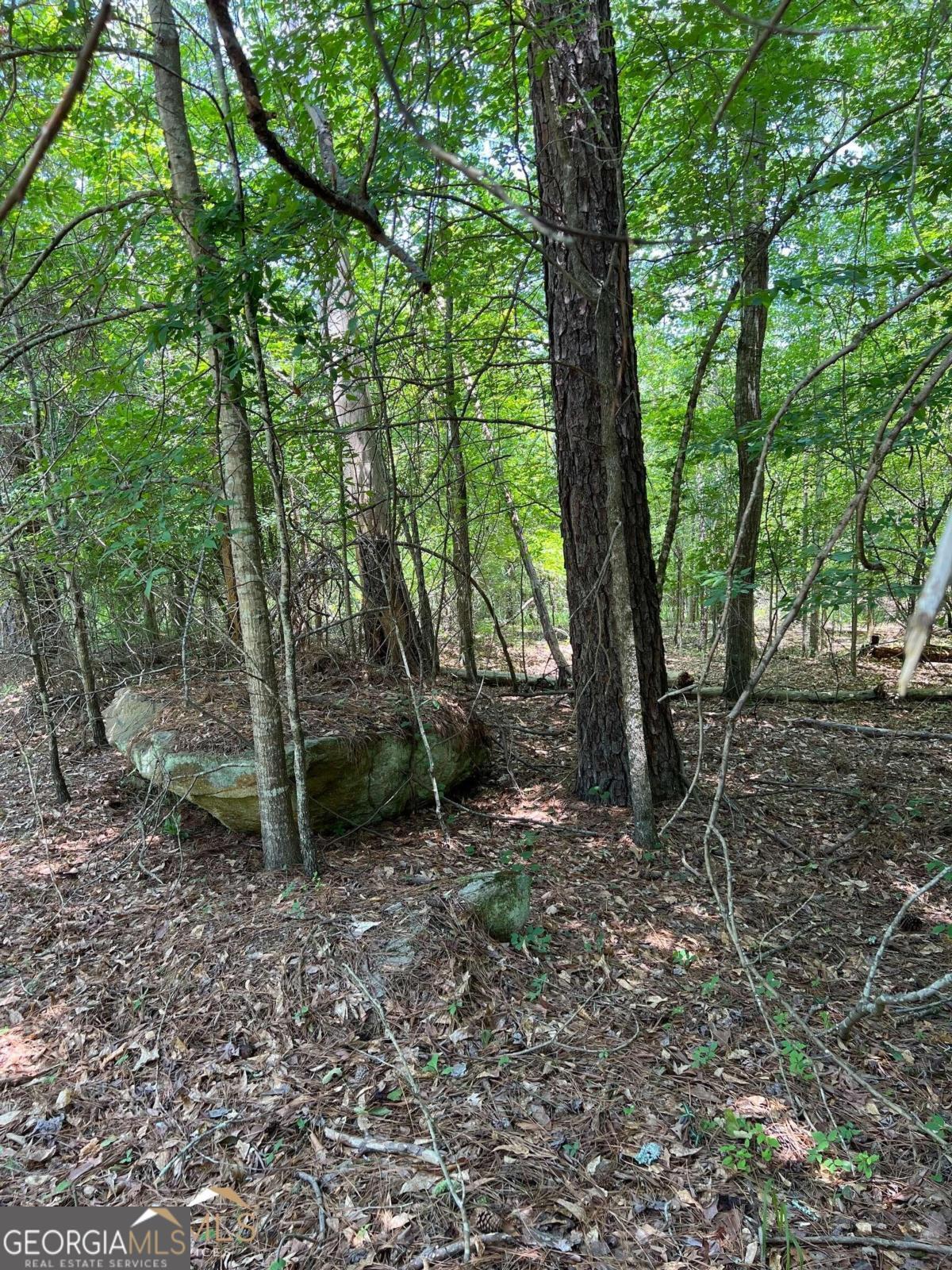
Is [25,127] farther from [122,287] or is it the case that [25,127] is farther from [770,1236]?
[770,1236]

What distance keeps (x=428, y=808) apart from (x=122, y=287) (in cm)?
372

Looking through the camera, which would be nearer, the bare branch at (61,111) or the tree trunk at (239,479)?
the bare branch at (61,111)

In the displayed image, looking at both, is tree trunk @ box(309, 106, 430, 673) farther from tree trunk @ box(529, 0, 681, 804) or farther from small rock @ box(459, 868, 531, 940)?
small rock @ box(459, 868, 531, 940)

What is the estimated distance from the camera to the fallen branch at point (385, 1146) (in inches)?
91.9

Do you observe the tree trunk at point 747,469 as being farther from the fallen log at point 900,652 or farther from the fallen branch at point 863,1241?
the fallen branch at point 863,1241

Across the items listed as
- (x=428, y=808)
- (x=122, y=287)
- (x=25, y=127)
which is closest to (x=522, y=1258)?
(x=428, y=808)

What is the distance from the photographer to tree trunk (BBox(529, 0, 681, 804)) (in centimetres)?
377

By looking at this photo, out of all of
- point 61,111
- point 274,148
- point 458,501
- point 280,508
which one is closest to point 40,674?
point 280,508

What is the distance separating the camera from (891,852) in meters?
4.30

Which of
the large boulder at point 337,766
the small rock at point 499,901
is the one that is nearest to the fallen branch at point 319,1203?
the small rock at point 499,901

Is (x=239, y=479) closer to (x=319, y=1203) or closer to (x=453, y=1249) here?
(x=319, y=1203)

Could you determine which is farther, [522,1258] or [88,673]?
[88,673]

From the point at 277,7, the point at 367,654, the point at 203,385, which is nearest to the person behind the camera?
the point at 277,7

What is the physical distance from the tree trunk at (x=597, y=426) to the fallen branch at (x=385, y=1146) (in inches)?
89.6
